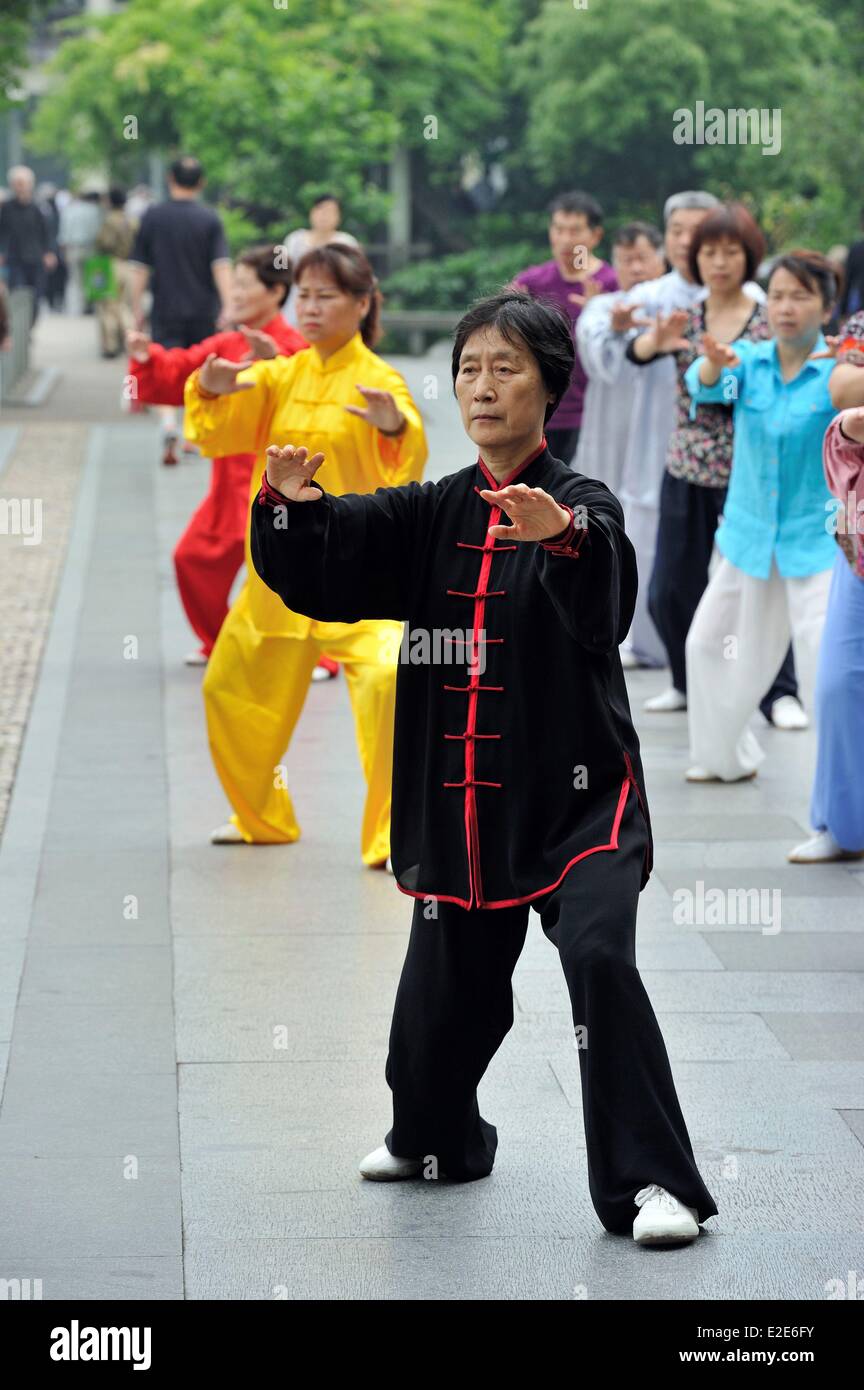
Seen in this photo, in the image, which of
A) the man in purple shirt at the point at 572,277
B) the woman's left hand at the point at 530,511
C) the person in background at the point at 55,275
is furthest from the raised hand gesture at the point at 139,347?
the person in background at the point at 55,275

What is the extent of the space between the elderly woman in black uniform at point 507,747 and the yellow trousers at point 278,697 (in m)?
2.42

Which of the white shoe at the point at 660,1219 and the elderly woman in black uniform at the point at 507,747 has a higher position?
the elderly woman in black uniform at the point at 507,747

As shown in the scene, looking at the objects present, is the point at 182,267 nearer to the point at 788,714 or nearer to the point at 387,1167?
the point at 788,714

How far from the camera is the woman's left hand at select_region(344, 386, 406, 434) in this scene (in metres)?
6.18

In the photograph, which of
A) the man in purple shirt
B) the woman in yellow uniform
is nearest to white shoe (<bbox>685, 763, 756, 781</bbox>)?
the woman in yellow uniform

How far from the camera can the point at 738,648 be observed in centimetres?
793

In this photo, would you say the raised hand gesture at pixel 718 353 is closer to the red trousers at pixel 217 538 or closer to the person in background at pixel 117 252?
the red trousers at pixel 217 538

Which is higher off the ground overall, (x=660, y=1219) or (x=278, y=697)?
(x=278, y=697)

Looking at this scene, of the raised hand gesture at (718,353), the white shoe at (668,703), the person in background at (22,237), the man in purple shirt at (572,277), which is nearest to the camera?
the raised hand gesture at (718,353)

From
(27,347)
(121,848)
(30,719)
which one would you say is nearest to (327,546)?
(121,848)

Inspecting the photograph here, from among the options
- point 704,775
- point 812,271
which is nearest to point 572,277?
point 812,271

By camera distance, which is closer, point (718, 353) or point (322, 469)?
point (322, 469)

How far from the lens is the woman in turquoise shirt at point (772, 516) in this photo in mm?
7641

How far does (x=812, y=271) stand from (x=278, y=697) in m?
2.31
